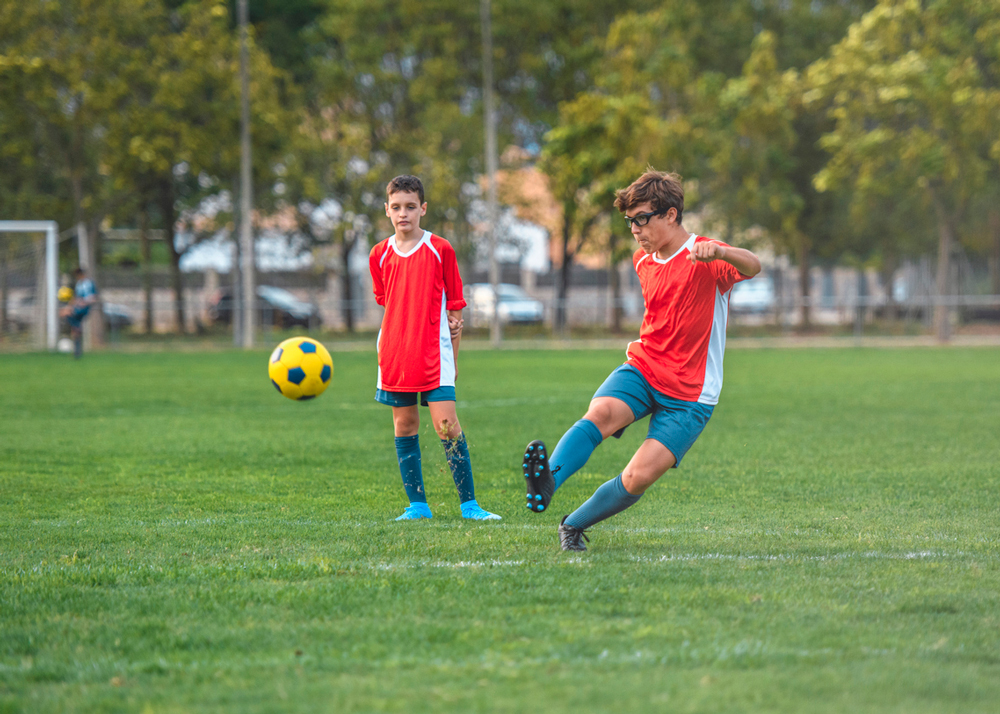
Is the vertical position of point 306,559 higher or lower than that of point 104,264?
lower

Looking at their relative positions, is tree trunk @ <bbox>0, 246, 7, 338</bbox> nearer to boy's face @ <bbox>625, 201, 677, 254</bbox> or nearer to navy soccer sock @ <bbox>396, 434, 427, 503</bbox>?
navy soccer sock @ <bbox>396, 434, 427, 503</bbox>

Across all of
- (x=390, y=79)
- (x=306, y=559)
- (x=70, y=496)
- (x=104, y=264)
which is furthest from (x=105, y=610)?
(x=104, y=264)

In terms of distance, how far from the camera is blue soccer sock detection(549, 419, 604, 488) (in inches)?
177

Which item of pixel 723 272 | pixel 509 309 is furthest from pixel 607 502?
pixel 509 309

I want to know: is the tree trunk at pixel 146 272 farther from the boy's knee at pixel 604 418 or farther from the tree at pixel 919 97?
the boy's knee at pixel 604 418

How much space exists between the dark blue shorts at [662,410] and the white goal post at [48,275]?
2225cm

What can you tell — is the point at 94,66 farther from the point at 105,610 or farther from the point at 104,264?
the point at 105,610

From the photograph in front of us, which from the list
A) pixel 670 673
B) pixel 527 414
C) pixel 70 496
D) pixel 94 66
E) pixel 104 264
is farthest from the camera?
pixel 104 264

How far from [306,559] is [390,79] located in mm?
28683

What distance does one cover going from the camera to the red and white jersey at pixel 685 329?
4.57 meters

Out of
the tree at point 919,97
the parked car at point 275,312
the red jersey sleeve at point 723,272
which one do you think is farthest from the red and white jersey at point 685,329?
the parked car at point 275,312

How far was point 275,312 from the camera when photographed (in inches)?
1325

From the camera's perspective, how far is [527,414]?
11.3 metres

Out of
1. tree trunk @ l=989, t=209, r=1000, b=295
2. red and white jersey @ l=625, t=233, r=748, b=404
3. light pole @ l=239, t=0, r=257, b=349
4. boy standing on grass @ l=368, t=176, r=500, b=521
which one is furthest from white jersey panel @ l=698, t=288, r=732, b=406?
tree trunk @ l=989, t=209, r=1000, b=295
